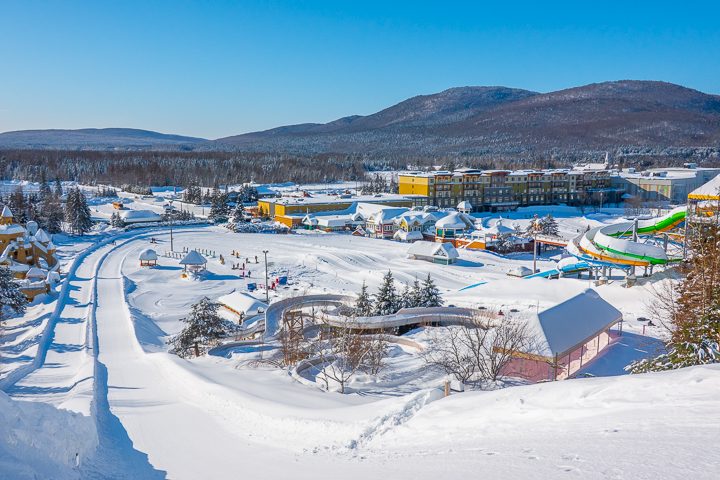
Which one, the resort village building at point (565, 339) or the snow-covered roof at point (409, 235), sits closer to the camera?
the resort village building at point (565, 339)

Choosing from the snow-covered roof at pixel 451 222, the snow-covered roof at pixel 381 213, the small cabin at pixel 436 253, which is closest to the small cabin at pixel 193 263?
the small cabin at pixel 436 253

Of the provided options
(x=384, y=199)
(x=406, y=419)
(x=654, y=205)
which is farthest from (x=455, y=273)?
(x=654, y=205)

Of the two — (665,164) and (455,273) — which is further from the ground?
(665,164)

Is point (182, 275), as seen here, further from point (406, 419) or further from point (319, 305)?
point (406, 419)

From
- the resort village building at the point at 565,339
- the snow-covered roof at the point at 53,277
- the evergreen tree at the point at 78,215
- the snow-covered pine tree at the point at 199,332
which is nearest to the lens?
the resort village building at the point at 565,339

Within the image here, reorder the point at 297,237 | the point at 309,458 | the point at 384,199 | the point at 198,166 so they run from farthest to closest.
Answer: the point at 198,166 → the point at 384,199 → the point at 297,237 → the point at 309,458

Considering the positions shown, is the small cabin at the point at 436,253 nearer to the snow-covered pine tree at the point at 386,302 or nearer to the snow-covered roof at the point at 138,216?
the snow-covered pine tree at the point at 386,302
